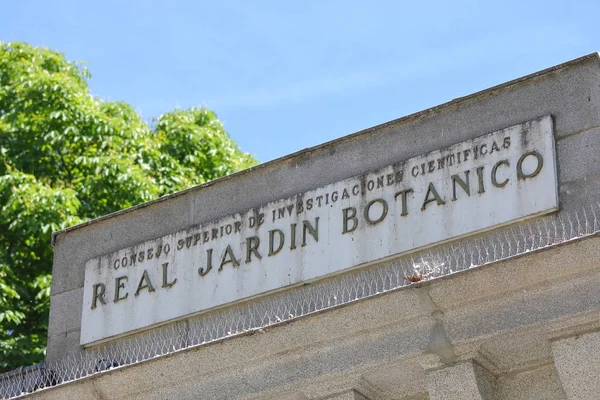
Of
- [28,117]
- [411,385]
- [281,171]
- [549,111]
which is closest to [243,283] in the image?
[281,171]

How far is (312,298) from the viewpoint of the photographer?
1351cm

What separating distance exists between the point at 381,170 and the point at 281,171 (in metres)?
1.23

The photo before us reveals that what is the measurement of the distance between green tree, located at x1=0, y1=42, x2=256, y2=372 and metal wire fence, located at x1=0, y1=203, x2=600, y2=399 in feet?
20.4

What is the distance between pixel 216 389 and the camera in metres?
13.0

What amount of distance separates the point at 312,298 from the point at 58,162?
11760 mm

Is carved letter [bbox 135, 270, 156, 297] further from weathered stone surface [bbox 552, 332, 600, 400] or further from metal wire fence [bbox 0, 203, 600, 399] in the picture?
weathered stone surface [bbox 552, 332, 600, 400]

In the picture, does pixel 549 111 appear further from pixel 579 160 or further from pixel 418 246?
pixel 418 246

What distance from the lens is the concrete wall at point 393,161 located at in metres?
12.0

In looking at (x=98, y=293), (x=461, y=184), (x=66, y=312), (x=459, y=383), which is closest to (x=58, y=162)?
(x=66, y=312)

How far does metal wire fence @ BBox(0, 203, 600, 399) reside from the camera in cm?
1244

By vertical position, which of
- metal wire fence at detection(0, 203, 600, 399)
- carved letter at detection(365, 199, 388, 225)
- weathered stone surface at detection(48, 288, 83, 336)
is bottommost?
metal wire fence at detection(0, 203, 600, 399)

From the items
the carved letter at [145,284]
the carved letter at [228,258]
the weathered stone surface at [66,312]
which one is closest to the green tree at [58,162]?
the weathered stone surface at [66,312]

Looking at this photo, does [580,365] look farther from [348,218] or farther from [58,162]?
[58,162]

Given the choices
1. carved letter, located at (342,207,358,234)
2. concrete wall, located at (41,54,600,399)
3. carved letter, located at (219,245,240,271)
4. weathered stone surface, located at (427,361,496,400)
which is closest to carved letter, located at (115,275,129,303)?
concrete wall, located at (41,54,600,399)
